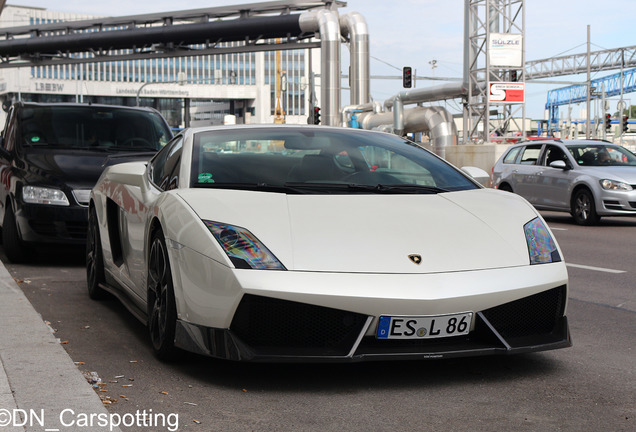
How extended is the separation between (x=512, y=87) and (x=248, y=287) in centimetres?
2744

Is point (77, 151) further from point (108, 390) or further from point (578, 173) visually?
point (578, 173)

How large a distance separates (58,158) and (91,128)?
0.91 metres

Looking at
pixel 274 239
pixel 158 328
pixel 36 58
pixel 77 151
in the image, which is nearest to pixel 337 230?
→ pixel 274 239

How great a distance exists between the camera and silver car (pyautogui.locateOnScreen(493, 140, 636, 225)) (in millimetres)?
15195

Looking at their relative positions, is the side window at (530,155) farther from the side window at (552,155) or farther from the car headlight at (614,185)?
the car headlight at (614,185)

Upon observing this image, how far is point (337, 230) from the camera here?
423 centimetres

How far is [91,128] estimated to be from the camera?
9.99 meters

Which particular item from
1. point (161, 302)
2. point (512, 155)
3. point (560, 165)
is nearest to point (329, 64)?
point (512, 155)

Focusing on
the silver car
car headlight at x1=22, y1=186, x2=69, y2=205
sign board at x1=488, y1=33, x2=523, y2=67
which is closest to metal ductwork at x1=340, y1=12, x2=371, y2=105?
sign board at x1=488, y1=33, x2=523, y2=67

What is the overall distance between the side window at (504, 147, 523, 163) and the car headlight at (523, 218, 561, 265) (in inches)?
532

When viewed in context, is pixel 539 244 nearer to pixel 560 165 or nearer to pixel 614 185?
pixel 614 185

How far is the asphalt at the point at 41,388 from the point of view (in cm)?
337

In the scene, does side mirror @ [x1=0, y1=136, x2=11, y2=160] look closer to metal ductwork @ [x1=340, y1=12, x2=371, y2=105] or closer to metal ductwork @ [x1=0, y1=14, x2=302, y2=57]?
metal ductwork @ [x1=340, y1=12, x2=371, y2=105]

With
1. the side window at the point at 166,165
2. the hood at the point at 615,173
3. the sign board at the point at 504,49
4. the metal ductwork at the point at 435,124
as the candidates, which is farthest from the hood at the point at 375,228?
the metal ductwork at the point at 435,124
